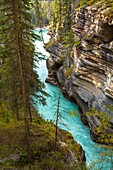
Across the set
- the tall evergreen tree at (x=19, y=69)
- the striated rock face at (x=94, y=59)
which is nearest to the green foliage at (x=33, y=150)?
the tall evergreen tree at (x=19, y=69)

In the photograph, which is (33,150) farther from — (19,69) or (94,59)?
(94,59)

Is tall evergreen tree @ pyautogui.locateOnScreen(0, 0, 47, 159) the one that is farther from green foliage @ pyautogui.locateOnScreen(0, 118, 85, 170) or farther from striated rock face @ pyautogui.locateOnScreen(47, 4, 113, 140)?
striated rock face @ pyautogui.locateOnScreen(47, 4, 113, 140)

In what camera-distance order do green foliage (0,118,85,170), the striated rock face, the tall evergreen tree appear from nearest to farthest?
green foliage (0,118,85,170) → the tall evergreen tree → the striated rock face

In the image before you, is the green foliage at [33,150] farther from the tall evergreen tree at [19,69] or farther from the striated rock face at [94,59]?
the striated rock face at [94,59]

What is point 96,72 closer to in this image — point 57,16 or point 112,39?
point 112,39

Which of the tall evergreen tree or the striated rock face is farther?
the striated rock face

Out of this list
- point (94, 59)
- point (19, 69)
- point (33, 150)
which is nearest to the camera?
point (33, 150)

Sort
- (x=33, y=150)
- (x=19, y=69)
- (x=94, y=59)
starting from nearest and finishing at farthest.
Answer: (x=33, y=150) → (x=19, y=69) → (x=94, y=59)

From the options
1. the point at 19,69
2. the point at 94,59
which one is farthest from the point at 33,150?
the point at 94,59

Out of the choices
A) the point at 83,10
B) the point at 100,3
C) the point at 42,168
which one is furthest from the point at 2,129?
the point at 83,10

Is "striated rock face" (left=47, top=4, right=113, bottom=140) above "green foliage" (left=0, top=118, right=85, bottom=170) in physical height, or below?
above

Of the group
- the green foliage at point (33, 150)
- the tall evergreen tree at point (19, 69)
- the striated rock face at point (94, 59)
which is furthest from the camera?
the striated rock face at point (94, 59)

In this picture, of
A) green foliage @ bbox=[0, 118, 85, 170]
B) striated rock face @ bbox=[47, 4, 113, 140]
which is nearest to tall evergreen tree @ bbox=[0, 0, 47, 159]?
green foliage @ bbox=[0, 118, 85, 170]

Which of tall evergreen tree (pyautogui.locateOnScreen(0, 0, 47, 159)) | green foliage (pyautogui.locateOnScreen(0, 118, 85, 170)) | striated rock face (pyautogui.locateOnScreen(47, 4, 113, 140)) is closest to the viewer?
green foliage (pyautogui.locateOnScreen(0, 118, 85, 170))
